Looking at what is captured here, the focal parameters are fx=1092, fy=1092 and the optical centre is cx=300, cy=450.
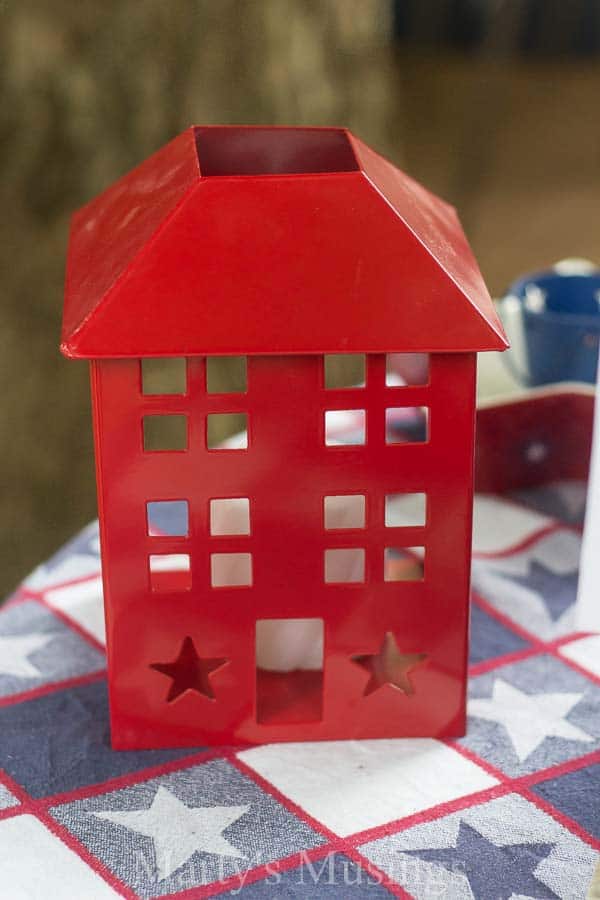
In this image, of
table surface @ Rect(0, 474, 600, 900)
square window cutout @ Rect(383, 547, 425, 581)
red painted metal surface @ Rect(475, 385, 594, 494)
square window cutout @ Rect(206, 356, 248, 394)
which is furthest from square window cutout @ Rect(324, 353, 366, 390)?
table surface @ Rect(0, 474, 600, 900)

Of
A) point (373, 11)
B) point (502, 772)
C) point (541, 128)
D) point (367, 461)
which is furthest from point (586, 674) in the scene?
point (541, 128)

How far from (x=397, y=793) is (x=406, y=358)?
425 mm

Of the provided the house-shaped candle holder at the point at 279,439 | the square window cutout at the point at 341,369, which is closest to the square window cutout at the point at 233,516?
the house-shaped candle holder at the point at 279,439

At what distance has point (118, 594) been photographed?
24.5 inches

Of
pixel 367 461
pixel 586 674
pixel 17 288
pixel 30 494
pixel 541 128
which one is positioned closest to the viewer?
pixel 367 461

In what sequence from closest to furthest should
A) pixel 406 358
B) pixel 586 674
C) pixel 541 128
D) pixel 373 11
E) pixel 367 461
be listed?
1. pixel 367 461
2. pixel 586 674
3. pixel 406 358
4. pixel 373 11
5. pixel 541 128

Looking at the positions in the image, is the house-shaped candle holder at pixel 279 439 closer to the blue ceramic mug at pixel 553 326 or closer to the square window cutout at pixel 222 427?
the blue ceramic mug at pixel 553 326

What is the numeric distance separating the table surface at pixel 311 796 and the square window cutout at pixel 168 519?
124 mm

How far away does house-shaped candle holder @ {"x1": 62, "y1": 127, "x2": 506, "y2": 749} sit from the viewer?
0.55 meters

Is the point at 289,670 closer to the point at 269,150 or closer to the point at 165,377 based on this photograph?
the point at 269,150

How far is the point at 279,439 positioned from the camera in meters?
0.60

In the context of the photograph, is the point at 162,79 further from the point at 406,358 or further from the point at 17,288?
the point at 406,358

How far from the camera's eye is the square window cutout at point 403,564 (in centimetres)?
80

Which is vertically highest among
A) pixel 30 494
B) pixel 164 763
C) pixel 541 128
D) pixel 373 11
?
pixel 373 11
